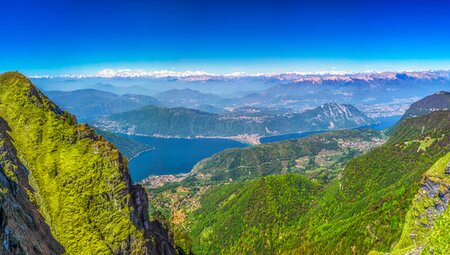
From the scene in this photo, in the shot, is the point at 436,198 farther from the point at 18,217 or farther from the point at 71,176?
the point at 18,217

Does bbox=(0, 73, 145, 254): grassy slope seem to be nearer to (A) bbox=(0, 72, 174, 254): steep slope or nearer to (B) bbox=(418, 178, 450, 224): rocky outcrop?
(A) bbox=(0, 72, 174, 254): steep slope

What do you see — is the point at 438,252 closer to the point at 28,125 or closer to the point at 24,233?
the point at 24,233

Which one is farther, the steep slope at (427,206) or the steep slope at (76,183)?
the steep slope at (427,206)

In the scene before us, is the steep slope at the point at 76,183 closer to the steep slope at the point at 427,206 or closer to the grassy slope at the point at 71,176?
the grassy slope at the point at 71,176

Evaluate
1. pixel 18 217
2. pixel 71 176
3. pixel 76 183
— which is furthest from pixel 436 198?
pixel 18 217

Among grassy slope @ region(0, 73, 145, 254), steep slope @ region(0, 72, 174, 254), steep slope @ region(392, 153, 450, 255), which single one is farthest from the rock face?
steep slope @ region(392, 153, 450, 255)

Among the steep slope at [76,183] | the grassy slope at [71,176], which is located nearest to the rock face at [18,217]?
the grassy slope at [71,176]
